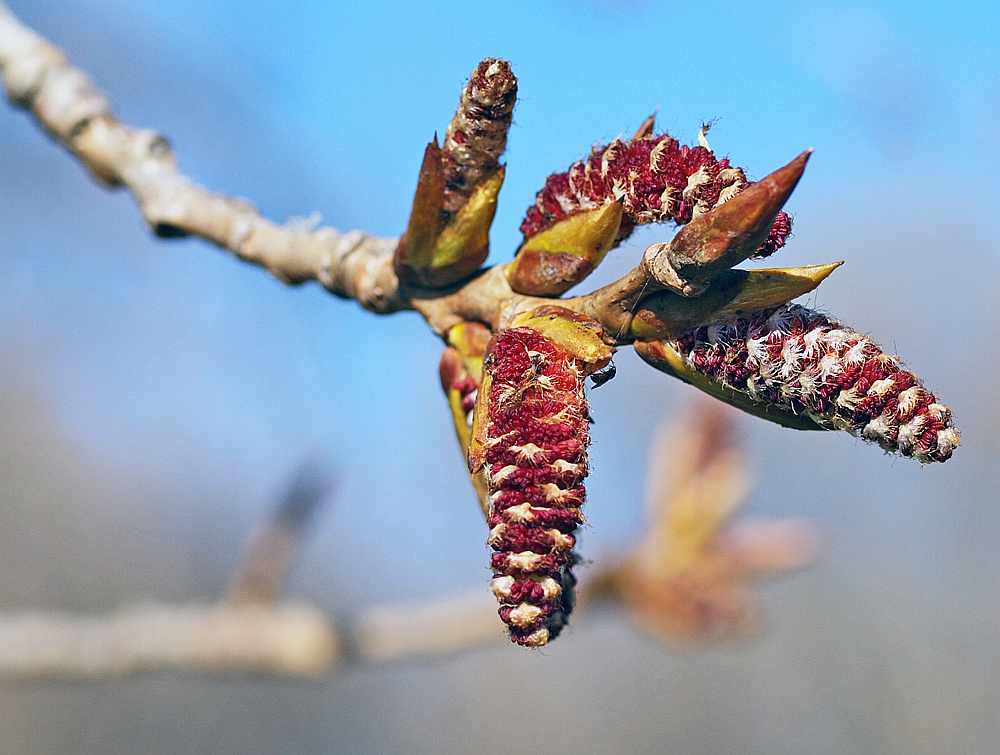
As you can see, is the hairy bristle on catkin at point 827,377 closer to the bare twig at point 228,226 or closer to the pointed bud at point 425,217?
the bare twig at point 228,226

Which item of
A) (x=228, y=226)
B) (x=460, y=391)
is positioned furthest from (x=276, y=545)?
(x=460, y=391)

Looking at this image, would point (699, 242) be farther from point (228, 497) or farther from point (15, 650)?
point (228, 497)

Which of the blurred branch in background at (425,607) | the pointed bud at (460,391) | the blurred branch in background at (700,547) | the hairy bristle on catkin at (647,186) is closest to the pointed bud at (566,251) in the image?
the hairy bristle on catkin at (647,186)

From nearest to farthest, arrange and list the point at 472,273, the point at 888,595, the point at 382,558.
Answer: the point at 472,273
the point at 888,595
the point at 382,558

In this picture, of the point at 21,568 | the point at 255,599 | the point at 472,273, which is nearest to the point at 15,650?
the point at 255,599

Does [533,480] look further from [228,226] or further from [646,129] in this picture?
[228,226]

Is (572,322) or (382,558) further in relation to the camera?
(382,558)
